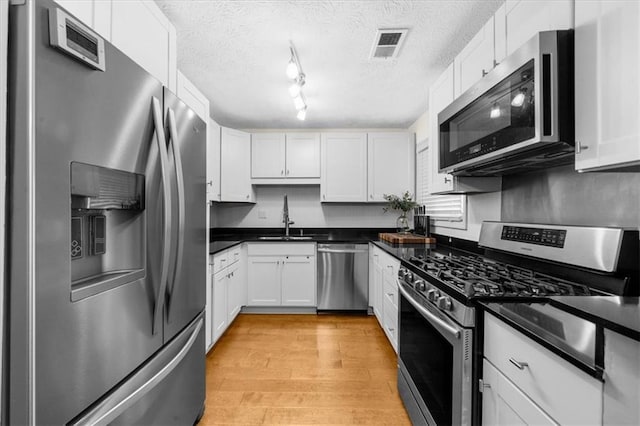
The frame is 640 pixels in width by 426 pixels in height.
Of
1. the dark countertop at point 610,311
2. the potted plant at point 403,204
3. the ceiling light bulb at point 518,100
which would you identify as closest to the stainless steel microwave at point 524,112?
the ceiling light bulb at point 518,100

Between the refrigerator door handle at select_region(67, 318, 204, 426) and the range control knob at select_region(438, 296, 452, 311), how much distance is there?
1139 mm

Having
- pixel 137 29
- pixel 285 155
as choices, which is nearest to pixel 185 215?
pixel 137 29

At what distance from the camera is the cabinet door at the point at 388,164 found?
394 centimetres

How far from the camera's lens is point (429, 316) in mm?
1457

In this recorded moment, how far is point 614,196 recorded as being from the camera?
1253 mm

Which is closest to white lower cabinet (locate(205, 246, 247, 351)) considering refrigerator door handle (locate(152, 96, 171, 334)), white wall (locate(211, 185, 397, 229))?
white wall (locate(211, 185, 397, 229))

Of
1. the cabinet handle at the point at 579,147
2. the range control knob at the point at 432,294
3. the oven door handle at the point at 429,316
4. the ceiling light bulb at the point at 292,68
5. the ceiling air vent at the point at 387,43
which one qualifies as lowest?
the oven door handle at the point at 429,316

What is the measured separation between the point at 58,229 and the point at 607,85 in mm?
1657

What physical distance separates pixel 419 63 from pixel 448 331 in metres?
1.99

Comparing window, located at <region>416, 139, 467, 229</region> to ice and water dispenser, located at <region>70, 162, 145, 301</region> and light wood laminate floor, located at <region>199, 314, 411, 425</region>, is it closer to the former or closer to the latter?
light wood laminate floor, located at <region>199, 314, 411, 425</region>

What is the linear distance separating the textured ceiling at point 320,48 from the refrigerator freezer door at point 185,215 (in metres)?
0.76

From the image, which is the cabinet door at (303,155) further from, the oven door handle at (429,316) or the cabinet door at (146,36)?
the oven door handle at (429,316)

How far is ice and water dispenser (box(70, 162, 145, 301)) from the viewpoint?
0.86 m

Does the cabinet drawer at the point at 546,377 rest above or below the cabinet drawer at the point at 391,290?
above
